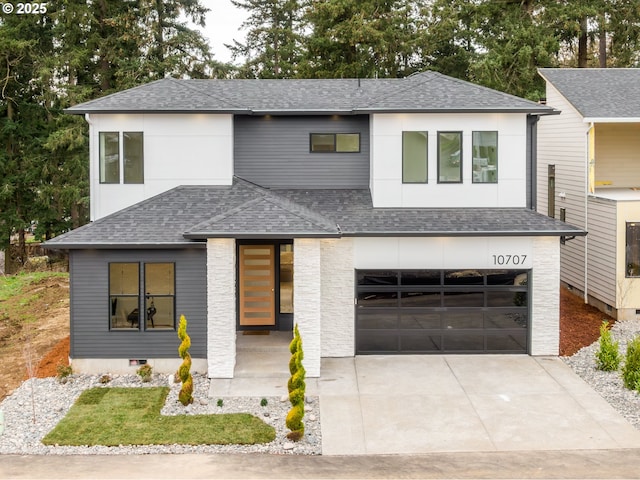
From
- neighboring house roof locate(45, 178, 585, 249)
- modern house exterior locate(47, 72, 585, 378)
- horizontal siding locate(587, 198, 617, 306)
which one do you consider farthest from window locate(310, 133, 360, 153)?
horizontal siding locate(587, 198, 617, 306)

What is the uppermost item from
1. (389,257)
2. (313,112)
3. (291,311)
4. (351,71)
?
(351,71)

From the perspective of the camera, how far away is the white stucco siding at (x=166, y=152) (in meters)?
19.5

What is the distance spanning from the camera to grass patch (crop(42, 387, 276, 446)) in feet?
42.8

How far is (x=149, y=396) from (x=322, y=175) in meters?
7.87

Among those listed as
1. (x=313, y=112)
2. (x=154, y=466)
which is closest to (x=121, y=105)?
(x=313, y=112)

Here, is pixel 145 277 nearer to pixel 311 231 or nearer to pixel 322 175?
pixel 311 231

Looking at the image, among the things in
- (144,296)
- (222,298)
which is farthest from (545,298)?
(144,296)

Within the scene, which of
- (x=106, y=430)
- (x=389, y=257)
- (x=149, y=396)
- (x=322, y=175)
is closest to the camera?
(x=106, y=430)

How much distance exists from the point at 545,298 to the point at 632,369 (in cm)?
302

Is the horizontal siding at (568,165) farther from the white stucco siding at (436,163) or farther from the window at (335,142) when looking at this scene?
the window at (335,142)

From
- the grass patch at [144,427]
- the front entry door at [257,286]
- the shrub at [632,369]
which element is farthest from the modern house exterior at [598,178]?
the grass patch at [144,427]

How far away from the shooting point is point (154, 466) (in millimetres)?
12047

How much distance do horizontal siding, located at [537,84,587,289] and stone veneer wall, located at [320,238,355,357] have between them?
886 cm

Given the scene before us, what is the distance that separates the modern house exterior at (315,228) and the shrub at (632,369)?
8.21 feet
